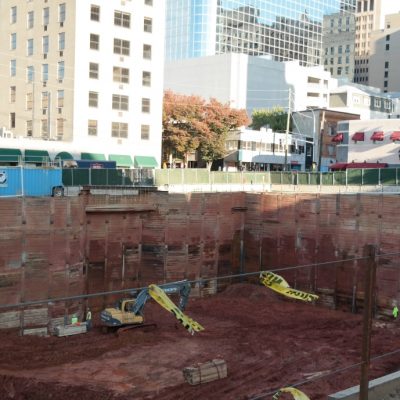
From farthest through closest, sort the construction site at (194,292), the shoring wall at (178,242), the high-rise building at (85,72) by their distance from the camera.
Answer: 1. the high-rise building at (85,72)
2. the shoring wall at (178,242)
3. the construction site at (194,292)

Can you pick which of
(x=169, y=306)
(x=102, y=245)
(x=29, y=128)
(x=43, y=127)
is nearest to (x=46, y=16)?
(x=43, y=127)

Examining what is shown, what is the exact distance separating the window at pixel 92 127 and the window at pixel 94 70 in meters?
4.64

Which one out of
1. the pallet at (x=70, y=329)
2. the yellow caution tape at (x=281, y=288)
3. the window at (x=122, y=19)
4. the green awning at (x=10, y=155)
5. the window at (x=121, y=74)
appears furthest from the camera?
the window at (x=121, y=74)

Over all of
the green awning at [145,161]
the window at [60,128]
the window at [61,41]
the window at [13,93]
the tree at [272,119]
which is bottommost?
the green awning at [145,161]

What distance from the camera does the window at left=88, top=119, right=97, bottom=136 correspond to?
2345 inches

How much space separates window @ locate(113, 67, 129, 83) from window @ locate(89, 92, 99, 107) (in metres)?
3.05

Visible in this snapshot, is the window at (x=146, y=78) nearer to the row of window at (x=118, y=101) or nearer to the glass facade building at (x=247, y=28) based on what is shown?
the row of window at (x=118, y=101)

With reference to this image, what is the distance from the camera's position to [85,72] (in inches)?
2315

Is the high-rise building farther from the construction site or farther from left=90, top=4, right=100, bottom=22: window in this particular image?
the construction site

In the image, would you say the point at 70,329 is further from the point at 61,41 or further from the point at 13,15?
the point at 13,15

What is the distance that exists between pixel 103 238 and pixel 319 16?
165 m

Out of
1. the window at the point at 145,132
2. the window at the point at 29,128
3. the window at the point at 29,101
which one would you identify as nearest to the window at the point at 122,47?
the window at the point at 145,132

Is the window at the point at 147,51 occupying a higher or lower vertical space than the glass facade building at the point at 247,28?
lower

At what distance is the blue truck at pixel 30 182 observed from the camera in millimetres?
30578
